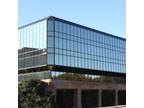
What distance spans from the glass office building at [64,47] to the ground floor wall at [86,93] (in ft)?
11.0

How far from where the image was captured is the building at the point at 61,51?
58.8 metres

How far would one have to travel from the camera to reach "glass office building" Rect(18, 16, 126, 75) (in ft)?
194

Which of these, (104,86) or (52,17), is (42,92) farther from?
(104,86)

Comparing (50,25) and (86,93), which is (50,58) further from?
(86,93)

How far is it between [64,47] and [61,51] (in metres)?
1.56

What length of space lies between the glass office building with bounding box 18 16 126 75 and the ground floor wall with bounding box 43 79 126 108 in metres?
3.36

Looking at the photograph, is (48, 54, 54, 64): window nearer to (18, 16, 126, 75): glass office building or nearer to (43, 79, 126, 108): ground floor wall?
(18, 16, 126, 75): glass office building

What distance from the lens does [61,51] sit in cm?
6091

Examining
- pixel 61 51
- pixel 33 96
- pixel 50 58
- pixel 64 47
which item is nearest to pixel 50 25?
pixel 61 51

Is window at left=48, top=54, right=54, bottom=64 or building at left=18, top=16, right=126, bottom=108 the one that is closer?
window at left=48, top=54, right=54, bottom=64

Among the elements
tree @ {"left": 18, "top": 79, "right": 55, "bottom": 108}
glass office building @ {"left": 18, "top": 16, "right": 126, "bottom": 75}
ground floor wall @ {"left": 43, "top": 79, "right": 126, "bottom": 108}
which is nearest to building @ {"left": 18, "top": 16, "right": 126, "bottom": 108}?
glass office building @ {"left": 18, "top": 16, "right": 126, "bottom": 75}

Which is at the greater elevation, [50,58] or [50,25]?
[50,25]

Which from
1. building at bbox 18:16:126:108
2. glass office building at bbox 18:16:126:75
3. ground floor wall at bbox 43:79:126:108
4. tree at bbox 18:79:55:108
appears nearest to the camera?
tree at bbox 18:79:55:108

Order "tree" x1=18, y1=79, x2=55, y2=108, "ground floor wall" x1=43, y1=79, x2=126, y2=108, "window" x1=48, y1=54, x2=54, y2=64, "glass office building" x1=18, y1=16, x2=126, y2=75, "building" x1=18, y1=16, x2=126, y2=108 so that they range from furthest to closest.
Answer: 1. "glass office building" x1=18, y1=16, x2=126, y2=75
2. "building" x1=18, y1=16, x2=126, y2=108
3. "window" x1=48, y1=54, x2=54, y2=64
4. "ground floor wall" x1=43, y1=79, x2=126, y2=108
5. "tree" x1=18, y1=79, x2=55, y2=108
